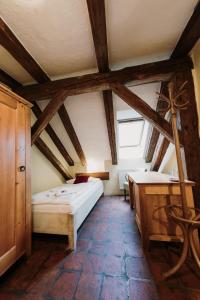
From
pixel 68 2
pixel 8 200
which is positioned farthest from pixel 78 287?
pixel 68 2

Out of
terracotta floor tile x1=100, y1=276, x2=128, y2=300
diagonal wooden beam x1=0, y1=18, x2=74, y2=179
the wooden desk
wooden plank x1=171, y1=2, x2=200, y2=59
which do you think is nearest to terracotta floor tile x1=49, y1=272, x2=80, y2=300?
terracotta floor tile x1=100, y1=276, x2=128, y2=300

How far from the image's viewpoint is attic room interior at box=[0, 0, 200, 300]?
1.34 meters

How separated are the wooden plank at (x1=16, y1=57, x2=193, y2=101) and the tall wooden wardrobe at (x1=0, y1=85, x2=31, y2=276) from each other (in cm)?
71

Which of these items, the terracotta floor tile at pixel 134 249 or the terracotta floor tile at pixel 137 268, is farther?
the terracotta floor tile at pixel 134 249

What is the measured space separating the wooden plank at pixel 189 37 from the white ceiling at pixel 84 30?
0.19ft

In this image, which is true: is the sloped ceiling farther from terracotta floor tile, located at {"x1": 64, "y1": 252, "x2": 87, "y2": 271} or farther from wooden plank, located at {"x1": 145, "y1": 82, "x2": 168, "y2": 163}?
terracotta floor tile, located at {"x1": 64, "y1": 252, "x2": 87, "y2": 271}

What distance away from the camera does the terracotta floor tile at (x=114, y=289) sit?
1169mm

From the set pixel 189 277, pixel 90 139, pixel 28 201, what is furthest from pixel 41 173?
pixel 189 277

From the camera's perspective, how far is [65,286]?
129 cm

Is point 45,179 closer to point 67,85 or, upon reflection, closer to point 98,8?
point 67,85

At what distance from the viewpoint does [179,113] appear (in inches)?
78.2

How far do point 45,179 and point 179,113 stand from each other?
3.21 metres

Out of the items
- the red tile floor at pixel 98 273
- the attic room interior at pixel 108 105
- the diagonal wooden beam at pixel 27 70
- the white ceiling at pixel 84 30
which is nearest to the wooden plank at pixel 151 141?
the attic room interior at pixel 108 105

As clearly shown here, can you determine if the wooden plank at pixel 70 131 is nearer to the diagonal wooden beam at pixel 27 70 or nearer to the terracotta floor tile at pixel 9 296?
the diagonal wooden beam at pixel 27 70
